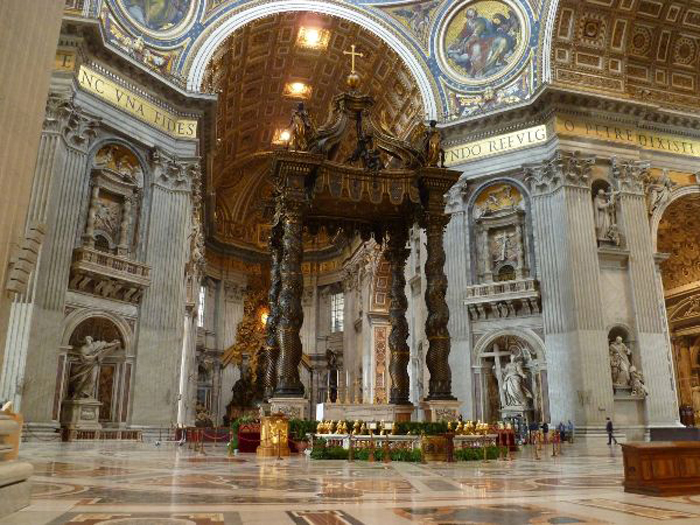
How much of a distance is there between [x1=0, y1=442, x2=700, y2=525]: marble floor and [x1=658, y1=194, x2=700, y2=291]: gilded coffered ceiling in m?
15.4

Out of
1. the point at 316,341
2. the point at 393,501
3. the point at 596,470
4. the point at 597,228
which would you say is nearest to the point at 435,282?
the point at 596,470

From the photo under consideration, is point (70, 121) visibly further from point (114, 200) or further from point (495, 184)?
point (495, 184)

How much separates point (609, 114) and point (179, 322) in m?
14.3

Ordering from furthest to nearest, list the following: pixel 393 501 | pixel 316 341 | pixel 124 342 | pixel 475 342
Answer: pixel 316 341 < pixel 475 342 < pixel 124 342 < pixel 393 501

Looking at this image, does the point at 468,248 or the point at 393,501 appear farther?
the point at 468,248

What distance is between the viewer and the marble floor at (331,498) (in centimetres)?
343

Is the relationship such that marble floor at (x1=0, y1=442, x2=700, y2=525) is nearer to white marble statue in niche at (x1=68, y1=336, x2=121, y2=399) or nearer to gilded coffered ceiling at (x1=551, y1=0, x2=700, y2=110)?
white marble statue in niche at (x1=68, y1=336, x2=121, y2=399)

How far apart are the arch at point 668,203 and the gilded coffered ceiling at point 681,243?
74cm

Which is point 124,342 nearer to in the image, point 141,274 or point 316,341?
point 141,274

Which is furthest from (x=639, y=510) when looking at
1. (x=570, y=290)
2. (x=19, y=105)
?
(x=570, y=290)

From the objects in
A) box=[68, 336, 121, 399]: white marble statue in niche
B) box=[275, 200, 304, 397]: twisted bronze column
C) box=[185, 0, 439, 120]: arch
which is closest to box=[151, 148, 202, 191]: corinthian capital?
box=[185, 0, 439, 120]: arch

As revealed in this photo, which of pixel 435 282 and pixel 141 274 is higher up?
pixel 141 274

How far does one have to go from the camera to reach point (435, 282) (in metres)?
11.1

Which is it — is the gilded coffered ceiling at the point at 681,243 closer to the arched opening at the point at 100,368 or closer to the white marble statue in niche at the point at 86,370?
the arched opening at the point at 100,368
